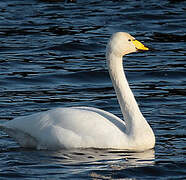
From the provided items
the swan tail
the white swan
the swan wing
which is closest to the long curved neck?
the white swan

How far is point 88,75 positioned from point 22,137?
5.03 meters

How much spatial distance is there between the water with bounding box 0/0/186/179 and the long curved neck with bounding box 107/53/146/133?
1.57 ft

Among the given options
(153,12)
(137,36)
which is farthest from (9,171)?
(153,12)

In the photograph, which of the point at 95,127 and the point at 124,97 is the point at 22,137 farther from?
the point at 124,97

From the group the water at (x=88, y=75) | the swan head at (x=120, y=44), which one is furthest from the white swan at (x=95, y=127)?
the water at (x=88, y=75)

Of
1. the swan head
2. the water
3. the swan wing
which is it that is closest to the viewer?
the water

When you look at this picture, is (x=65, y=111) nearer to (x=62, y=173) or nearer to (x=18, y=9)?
(x=62, y=173)

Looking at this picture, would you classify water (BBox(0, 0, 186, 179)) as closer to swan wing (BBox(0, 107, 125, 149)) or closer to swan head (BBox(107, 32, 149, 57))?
swan wing (BBox(0, 107, 125, 149))

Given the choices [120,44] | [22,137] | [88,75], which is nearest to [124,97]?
[120,44]

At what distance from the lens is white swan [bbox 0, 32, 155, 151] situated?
8.95 m

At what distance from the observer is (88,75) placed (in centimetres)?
1416

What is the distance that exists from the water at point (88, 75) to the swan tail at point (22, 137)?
0.40ft

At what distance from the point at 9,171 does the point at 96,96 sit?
14.7ft

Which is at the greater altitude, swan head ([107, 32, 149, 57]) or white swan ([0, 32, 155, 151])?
swan head ([107, 32, 149, 57])
